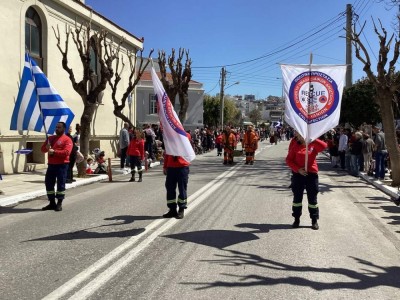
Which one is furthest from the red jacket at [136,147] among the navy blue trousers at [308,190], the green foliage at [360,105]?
the green foliage at [360,105]

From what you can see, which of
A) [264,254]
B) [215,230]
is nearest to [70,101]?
[215,230]

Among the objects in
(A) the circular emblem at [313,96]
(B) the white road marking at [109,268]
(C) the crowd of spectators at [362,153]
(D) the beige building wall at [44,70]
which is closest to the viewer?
(B) the white road marking at [109,268]

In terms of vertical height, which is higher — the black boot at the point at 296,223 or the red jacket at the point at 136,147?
the red jacket at the point at 136,147

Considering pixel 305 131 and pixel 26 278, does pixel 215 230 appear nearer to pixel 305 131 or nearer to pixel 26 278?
pixel 305 131

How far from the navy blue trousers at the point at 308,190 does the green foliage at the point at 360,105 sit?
24.1 meters

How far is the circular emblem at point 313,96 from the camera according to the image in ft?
25.7

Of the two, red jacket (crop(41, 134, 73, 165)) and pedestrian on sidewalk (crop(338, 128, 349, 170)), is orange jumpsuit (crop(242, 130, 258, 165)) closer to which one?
pedestrian on sidewalk (crop(338, 128, 349, 170))

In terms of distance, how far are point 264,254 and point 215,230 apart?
152 centimetres

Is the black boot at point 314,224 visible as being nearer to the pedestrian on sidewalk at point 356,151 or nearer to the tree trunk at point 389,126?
the tree trunk at point 389,126

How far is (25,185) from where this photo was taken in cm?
1302

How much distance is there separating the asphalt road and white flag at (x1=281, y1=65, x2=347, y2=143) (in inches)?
71.9

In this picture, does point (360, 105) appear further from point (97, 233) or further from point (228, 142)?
point (97, 233)

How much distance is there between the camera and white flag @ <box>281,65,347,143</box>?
779 centimetres

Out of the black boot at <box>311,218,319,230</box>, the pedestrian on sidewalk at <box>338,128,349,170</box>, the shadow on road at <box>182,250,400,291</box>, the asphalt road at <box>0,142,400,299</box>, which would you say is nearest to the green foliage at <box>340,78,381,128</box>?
the pedestrian on sidewalk at <box>338,128,349,170</box>
